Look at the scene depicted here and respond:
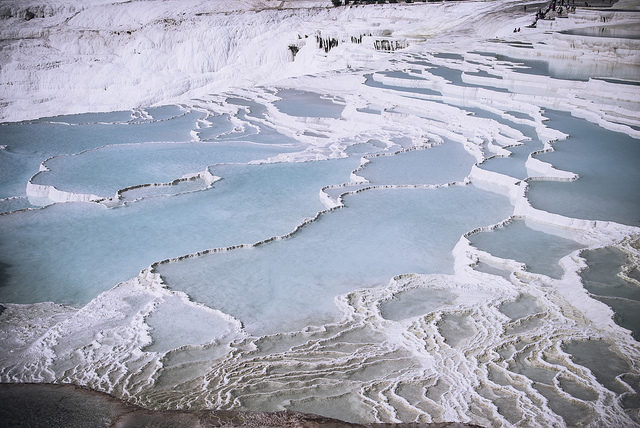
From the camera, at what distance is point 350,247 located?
392 centimetres

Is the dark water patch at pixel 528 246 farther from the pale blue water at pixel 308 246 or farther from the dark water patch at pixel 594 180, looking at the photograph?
the dark water patch at pixel 594 180

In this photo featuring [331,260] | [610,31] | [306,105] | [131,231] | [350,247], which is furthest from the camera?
[610,31]

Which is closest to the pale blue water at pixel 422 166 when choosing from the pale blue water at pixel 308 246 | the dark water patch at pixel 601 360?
the pale blue water at pixel 308 246

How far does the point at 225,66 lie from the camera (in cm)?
1780

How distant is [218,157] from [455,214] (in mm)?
3008

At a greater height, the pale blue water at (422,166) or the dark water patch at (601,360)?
the pale blue water at (422,166)

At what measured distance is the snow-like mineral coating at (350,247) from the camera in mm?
2441

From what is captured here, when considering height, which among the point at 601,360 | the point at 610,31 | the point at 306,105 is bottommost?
the point at 601,360

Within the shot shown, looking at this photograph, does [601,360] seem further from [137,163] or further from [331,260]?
[137,163]

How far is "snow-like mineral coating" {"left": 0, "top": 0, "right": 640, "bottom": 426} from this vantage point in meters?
2.44

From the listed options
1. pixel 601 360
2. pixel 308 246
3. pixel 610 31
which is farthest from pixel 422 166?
pixel 610 31

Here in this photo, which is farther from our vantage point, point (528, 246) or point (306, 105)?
point (306, 105)

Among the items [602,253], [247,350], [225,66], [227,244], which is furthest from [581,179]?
[225,66]

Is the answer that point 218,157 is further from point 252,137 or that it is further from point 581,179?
point 581,179
